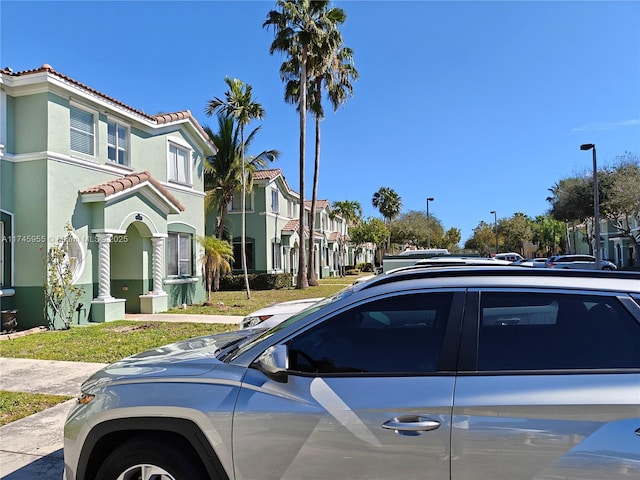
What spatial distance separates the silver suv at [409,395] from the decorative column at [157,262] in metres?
12.5

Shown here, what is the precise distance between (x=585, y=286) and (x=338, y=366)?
1.41m

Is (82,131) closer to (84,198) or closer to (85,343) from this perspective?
(84,198)

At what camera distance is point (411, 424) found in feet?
7.13

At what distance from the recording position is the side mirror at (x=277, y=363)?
2.36 m

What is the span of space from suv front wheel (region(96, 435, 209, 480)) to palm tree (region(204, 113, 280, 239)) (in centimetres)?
2087

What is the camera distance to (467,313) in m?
2.45

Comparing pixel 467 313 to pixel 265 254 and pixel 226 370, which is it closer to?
pixel 226 370

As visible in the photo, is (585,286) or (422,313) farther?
(422,313)

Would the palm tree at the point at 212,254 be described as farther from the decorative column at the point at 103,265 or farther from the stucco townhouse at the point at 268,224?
the stucco townhouse at the point at 268,224

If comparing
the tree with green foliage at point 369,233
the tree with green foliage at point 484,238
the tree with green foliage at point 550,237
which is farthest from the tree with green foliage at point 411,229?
the tree with green foliage at point 550,237

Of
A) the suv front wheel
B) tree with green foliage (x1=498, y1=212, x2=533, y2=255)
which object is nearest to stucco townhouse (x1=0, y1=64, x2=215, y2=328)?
the suv front wheel

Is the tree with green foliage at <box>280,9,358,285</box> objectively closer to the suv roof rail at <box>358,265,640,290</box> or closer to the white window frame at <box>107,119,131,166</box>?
the white window frame at <box>107,119,131,166</box>

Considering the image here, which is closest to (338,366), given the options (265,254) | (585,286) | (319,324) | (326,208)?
(319,324)

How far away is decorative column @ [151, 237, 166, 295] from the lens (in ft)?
48.3
